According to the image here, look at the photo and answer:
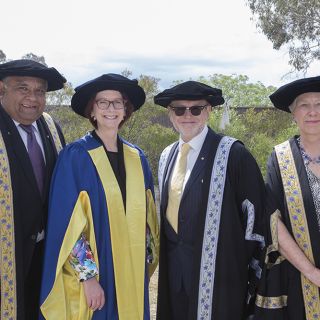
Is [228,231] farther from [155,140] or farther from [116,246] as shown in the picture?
[155,140]

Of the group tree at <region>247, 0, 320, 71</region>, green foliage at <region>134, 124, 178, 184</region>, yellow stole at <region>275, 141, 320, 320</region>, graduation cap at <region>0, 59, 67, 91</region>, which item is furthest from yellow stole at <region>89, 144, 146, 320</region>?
tree at <region>247, 0, 320, 71</region>

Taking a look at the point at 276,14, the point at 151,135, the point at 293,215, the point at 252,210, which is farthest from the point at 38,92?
the point at 276,14

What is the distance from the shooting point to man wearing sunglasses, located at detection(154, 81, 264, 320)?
303 centimetres

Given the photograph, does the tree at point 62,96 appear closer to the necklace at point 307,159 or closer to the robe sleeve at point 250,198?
the robe sleeve at point 250,198

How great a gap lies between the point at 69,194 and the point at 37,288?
82 centimetres

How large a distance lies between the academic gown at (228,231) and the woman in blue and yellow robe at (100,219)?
302 millimetres

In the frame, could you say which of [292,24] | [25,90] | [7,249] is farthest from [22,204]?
[292,24]

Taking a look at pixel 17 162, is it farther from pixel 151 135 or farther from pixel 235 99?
pixel 235 99

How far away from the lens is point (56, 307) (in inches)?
113

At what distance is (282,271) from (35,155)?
1.85m

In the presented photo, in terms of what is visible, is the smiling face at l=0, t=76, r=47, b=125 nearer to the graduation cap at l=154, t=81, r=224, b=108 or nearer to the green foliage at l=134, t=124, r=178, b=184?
the graduation cap at l=154, t=81, r=224, b=108

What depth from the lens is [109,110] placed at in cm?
308

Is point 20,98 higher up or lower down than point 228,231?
higher up

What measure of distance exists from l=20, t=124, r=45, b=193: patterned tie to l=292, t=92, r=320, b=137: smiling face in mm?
1773
